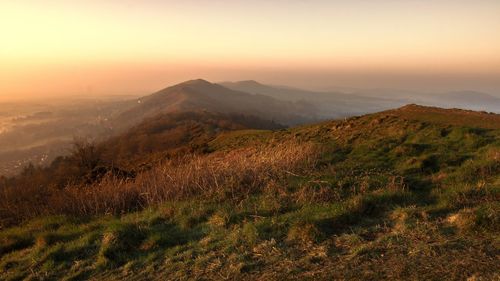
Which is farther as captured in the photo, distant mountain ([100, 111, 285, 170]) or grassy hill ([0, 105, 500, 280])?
distant mountain ([100, 111, 285, 170])

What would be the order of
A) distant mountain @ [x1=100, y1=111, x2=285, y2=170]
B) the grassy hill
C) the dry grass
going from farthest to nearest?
distant mountain @ [x1=100, y1=111, x2=285, y2=170] < the dry grass < the grassy hill

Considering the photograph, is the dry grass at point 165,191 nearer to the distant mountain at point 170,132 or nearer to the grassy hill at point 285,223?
the grassy hill at point 285,223

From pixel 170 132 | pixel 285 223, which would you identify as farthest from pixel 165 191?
pixel 170 132

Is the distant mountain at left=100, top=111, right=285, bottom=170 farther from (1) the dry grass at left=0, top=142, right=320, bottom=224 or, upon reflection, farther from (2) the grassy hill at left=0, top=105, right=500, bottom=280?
(2) the grassy hill at left=0, top=105, right=500, bottom=280

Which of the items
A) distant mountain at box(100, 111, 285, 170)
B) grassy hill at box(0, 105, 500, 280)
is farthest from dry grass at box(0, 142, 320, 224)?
distant mountain at box(100, 111, 285, 170)

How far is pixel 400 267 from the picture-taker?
17.3 feet

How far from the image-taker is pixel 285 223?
7465 mm

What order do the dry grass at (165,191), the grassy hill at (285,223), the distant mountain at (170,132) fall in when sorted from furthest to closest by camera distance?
the distant mountain at (170,132)
the dry grass at (165,191)
the grassy hill at (285,223)

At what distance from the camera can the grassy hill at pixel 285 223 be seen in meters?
5.71

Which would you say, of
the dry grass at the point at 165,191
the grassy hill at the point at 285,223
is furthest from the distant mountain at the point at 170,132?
the grassy hill at the point at 285,223

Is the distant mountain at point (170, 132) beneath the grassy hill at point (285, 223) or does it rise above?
beneath

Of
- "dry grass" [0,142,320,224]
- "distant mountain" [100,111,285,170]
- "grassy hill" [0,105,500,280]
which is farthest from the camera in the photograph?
"distant mountain" [100,111,285,170]

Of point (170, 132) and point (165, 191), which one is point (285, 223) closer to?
point (165, 191)

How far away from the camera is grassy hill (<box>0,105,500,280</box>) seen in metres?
5.71
